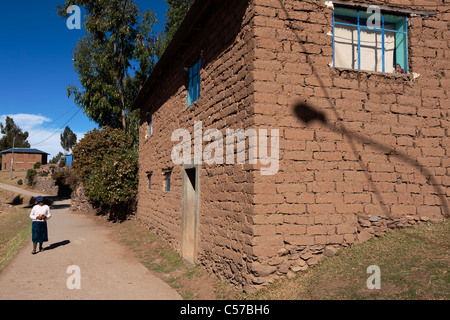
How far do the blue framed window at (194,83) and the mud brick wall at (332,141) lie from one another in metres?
3.00

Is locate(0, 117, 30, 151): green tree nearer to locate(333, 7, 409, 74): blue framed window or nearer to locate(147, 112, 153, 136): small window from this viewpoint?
locate(147, 112, 153, 136): small window

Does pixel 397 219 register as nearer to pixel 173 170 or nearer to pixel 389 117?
pixel 389 117

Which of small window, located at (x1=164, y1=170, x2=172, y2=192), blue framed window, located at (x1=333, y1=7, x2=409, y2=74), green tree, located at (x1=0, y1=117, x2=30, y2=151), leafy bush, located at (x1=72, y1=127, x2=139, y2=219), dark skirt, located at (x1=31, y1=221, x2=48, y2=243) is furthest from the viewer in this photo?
green tree, located at (x1=0, y1=117, x2=30, y2=151)

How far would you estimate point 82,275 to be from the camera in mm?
6812

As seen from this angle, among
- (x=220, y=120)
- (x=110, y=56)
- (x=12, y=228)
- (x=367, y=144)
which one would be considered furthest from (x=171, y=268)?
(x=110, y=56)

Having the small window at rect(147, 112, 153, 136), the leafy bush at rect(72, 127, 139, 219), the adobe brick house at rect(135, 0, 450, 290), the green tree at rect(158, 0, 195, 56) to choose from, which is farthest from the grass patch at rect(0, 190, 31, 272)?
the green tree at rect(158, 0, 195, 56)

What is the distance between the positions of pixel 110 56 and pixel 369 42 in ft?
62.0

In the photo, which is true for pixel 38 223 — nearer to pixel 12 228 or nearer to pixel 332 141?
pixel 332 141

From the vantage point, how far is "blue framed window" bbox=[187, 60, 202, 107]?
811 cm

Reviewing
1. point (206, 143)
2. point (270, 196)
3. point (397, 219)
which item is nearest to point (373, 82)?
point (397, 219)

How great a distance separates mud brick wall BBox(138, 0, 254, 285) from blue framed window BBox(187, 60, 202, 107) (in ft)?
0.56

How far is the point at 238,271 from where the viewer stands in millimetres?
5406

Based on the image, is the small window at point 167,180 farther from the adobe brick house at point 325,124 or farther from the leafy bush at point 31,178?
the leafy bush at point 31,178

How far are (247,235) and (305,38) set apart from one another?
3466mm
